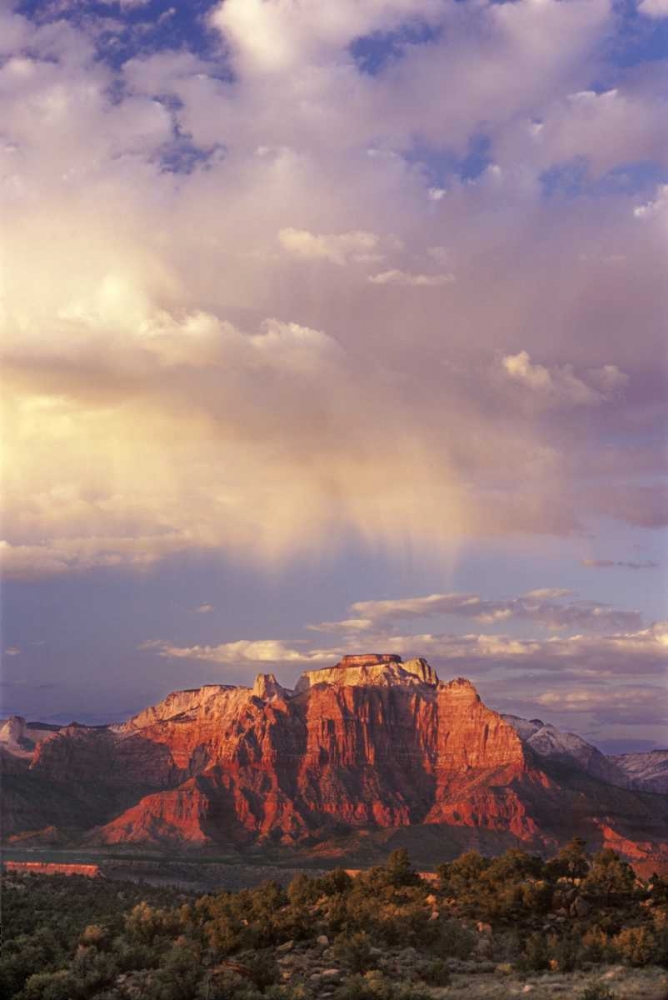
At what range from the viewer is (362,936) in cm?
3991

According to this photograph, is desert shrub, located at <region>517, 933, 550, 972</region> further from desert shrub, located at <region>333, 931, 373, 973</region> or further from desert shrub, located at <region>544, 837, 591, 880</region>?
desert shrub, located at <region>544, 837, 591, 880</region>

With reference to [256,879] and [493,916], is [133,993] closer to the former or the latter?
[493,916]

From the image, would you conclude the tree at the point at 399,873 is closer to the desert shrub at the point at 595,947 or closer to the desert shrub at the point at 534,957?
the desert shrub at the point at 534,957

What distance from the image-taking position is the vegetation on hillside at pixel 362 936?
123 ft

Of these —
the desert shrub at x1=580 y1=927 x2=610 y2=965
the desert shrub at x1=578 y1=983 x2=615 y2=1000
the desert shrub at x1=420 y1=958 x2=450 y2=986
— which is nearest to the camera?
the desert shrub at x1=578 y1=983 x2=615 y2=1000

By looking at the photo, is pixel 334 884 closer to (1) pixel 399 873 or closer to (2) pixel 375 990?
(1) pixel 399 873

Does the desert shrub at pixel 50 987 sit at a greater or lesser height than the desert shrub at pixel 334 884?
lesser

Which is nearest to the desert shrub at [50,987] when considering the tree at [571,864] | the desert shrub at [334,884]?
the desert shrub at [334,884]

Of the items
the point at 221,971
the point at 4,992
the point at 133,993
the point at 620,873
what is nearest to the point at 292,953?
the point at 221,971

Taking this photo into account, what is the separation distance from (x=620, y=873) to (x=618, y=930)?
5.04 meters

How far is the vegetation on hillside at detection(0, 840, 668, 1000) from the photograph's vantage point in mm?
37562

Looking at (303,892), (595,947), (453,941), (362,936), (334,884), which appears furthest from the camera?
(334,884)

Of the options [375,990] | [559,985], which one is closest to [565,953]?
[559,985]

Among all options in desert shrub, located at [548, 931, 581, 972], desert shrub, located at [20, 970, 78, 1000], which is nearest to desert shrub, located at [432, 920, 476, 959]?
desert shrub, located at [548, 931, 581, 972]
